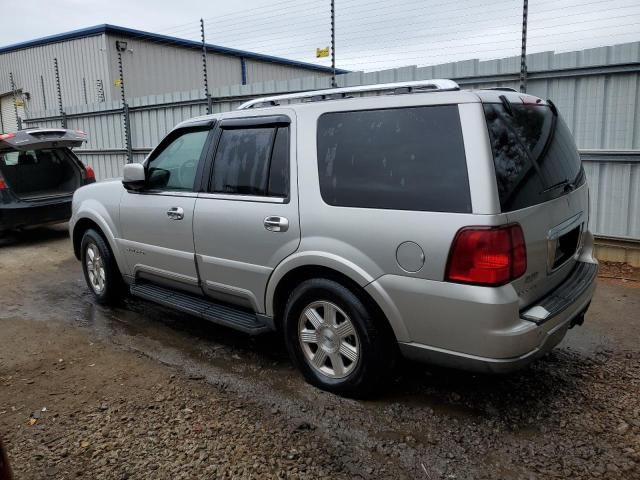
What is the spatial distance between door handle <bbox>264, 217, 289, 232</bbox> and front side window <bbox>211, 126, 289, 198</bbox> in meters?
0.17

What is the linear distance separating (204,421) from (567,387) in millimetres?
2327

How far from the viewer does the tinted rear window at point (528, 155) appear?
272cm

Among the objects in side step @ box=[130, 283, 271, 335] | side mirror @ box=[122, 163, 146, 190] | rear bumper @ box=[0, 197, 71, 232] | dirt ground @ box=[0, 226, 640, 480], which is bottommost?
dirt ground @ box=[0, 226, 640, 480]

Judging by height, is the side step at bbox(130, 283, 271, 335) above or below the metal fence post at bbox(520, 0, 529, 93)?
below

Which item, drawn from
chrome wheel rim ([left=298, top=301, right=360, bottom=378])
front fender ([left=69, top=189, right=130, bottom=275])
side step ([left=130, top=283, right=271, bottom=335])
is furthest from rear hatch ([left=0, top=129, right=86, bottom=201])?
chrome wheel rim ([left=298, top=301, right=360, bottom=378])

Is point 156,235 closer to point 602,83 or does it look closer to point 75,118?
point 602,83

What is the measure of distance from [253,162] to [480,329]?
6.39 ft

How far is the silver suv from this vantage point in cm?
267

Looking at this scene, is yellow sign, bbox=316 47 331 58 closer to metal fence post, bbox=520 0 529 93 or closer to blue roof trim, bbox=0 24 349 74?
metal fence post, bbox=520 0 529 93

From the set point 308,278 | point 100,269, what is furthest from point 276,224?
point 100,269

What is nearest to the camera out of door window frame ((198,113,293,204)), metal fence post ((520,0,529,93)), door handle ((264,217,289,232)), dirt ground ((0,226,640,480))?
dirt ground ((0,226,640,480))

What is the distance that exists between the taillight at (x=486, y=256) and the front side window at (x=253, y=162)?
1270mm

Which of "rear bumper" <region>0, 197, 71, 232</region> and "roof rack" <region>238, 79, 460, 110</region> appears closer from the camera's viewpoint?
"roof rack" <region>238, 79, 460, 110</region>

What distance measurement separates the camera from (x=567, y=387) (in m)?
3.44
